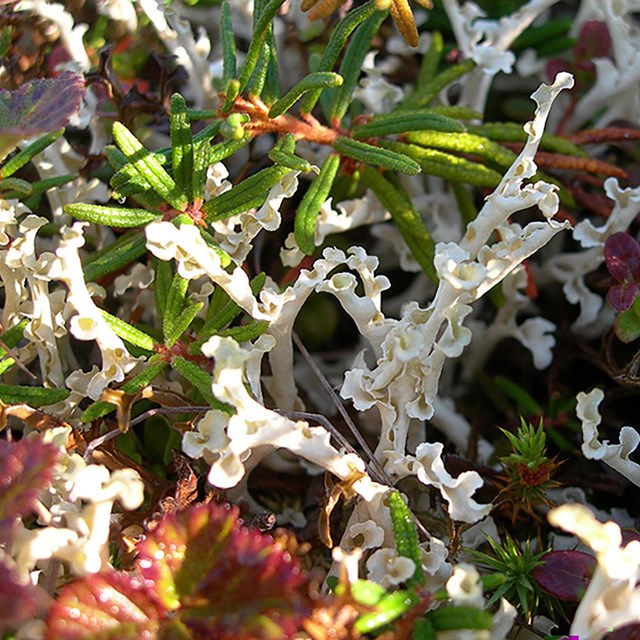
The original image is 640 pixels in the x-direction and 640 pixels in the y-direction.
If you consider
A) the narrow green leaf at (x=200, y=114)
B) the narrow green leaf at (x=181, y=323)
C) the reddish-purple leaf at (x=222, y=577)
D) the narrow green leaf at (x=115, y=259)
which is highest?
the narrow green leaf at (x=200, y=114)

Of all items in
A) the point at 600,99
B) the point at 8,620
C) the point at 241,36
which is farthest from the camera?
the point at 241,36

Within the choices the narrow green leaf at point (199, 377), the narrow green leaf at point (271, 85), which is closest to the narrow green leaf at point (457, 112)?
the narrow green leaf at point (271, 85)

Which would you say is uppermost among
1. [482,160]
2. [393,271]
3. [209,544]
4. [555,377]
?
[209,544]

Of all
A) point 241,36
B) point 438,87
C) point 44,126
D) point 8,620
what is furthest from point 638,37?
point 8,620

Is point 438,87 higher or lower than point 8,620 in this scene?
lower

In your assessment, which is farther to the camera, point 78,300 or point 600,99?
point 600,99

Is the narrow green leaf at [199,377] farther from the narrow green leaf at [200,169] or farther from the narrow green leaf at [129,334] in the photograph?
the narrow green leaf at [200,169]

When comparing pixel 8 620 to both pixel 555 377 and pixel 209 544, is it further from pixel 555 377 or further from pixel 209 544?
pixel 555 377
